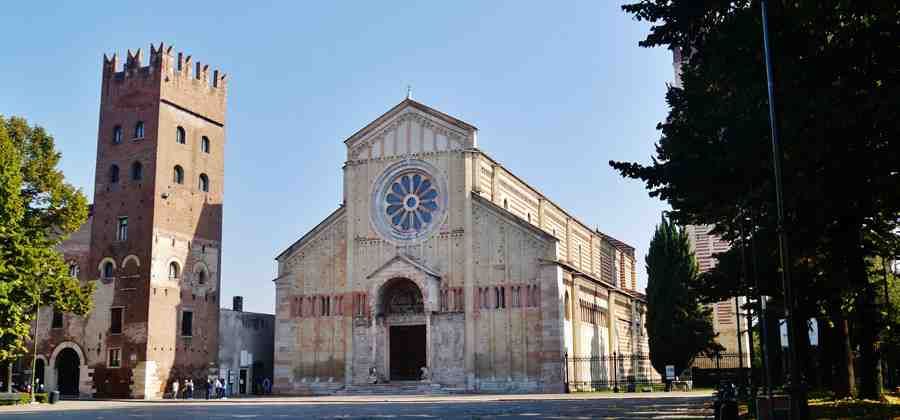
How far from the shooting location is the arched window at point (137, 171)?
51.4 metres

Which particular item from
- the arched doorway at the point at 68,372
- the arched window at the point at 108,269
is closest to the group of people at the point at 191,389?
the arched doorway at the point at 68,372

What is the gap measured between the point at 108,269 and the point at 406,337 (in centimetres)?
1771

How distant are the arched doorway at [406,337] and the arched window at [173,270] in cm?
1215

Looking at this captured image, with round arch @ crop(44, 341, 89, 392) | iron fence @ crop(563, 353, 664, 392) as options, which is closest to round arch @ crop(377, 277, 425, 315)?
iron fence @ crop(563, 353, 664, 392)

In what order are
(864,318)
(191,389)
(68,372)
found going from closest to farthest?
(864,318), (191,389), (68,372)

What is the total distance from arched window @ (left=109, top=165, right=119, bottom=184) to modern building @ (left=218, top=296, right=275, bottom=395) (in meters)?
9.85

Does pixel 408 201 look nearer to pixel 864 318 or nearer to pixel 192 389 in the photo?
pixel 192 389

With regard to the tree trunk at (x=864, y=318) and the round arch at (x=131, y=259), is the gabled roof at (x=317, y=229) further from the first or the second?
the tree trunk at (x=864, y=318)

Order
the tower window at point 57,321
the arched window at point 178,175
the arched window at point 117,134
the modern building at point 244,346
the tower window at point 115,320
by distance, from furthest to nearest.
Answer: the modern building at point 244,346, the arched window at point 117,134, the arched window at point 178,175, the tower window at point 57,321, the tower window at point 115,320

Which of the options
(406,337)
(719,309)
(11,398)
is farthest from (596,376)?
(11,398)

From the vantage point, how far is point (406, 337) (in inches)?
1927

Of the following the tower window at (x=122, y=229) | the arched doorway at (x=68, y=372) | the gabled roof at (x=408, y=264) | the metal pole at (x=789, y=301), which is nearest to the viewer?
the metal pole at (x=789, y=301)

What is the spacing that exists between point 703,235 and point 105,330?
4119cm

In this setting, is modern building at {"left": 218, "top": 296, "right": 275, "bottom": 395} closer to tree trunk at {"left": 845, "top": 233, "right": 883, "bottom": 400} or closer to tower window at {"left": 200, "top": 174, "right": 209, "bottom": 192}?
tower window at {"left": 200, "top": 174, "right": 209, "bottom": 192}
